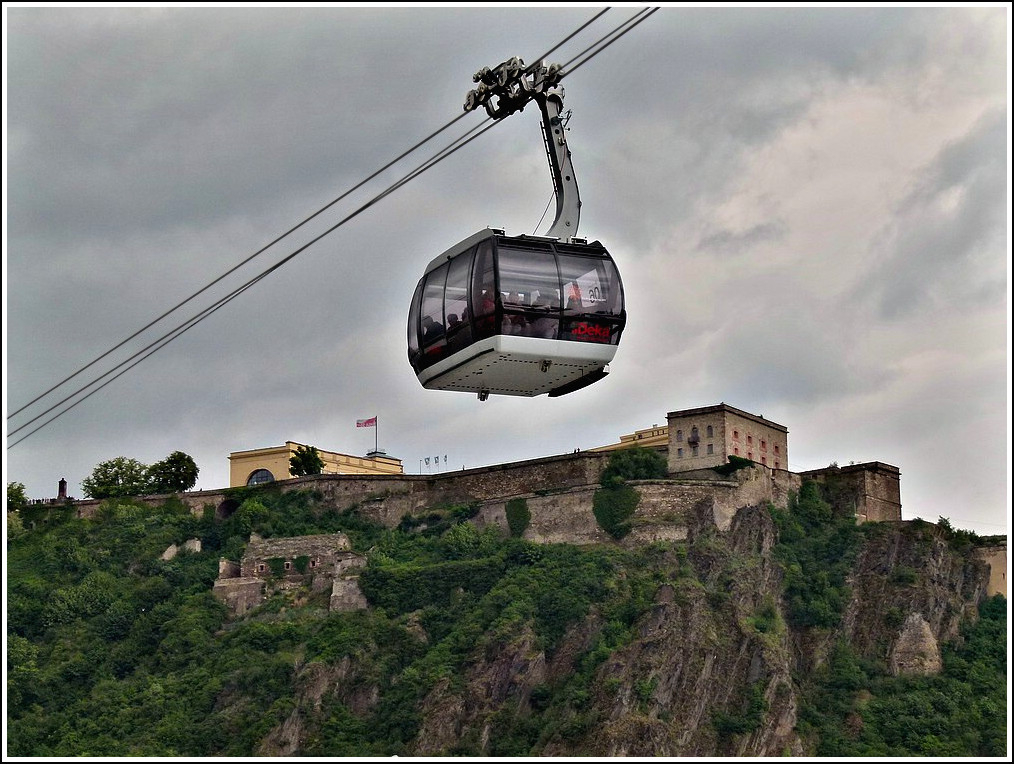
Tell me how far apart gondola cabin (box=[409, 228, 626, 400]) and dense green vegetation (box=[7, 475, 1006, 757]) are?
111ft

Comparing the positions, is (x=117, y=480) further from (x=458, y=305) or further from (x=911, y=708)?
(x=458, y=305)

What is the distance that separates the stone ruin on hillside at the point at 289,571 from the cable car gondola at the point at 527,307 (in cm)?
4148

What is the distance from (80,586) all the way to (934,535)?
30.6 m

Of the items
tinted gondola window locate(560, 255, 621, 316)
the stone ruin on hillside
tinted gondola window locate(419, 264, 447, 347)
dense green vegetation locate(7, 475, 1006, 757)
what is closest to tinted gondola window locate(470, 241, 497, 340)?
tinted gondola window locate(419, 264, 447, 347)

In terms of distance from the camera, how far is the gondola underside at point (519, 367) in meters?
23.7

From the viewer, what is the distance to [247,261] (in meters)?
23.2

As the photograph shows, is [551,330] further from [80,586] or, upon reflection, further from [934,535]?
[80,586]

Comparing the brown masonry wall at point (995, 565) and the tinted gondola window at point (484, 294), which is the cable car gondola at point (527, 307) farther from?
the brown masonry wall at point (995, 565)

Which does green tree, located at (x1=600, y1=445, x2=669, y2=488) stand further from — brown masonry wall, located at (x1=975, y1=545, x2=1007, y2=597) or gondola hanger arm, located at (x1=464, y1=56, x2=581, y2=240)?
gondola hanger arm, located at (x1=464, y1=56, x2=581, y2=240)

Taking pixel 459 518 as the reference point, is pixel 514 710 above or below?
below

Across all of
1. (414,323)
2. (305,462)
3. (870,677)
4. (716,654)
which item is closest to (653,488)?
(716,654)

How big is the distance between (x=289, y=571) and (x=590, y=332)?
44.9 meters

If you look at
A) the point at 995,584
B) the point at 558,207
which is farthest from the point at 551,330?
the point at 995,584

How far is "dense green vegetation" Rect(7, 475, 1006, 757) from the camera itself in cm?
5878
